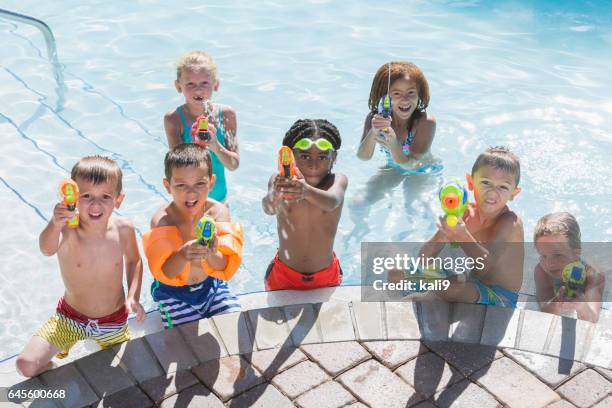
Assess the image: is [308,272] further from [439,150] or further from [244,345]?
[439,150]

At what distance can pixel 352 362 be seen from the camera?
353cm

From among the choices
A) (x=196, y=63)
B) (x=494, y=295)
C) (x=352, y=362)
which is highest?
(x=196, y=63)

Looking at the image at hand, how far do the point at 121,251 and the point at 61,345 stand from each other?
0.56 metres

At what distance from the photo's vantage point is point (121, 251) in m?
3.77

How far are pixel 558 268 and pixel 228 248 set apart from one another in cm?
197

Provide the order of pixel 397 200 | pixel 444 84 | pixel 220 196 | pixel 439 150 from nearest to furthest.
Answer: pixel 220 196
pixel 397 200
pixel 439 150
pixel 444 84

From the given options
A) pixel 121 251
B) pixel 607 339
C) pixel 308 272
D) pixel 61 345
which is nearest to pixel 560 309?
pixel 607 339

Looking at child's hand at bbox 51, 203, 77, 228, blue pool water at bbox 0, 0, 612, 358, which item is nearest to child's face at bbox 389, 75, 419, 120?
blue pool water at bbox 0, 0, 612, 358

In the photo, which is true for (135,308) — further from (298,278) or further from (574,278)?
(574,278)

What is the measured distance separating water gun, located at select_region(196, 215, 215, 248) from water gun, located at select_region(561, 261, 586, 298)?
6.64 feet

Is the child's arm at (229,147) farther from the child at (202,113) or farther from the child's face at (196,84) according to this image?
the child's face at (196,84)

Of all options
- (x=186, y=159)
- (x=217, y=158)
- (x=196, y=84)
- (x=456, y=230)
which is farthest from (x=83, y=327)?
(x=196, y=84)

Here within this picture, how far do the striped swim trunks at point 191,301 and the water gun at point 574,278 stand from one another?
1.86 m

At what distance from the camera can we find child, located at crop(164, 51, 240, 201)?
504cm
